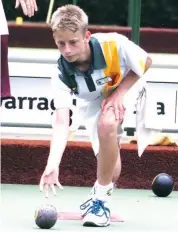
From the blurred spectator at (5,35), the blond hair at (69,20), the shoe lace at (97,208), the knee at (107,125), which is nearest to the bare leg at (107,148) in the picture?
the knee at (107,125)

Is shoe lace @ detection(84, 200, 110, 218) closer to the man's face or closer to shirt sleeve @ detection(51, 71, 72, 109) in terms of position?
shirt sleeve @ detection(51, 71, 72, 109)

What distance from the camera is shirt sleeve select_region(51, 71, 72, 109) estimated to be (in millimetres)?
5863

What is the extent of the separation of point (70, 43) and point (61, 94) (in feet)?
1.47

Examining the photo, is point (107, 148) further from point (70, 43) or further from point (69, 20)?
point (69, 20)

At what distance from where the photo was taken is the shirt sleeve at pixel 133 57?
5.87 meters

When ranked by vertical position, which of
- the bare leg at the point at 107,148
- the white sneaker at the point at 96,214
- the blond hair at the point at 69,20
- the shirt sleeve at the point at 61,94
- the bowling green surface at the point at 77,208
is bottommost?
the bowling green surface at the point at 77,208

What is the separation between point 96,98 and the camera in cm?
612

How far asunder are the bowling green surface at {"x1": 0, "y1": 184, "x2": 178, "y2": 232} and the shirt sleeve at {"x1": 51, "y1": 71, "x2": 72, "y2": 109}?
2.08ft

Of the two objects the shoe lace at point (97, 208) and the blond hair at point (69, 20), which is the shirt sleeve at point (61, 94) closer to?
the blond hair at point (69, 20)

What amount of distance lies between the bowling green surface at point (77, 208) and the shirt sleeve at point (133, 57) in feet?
2.72

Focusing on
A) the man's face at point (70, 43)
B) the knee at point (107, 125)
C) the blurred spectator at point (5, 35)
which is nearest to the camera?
the blurred spectator at point (5, 35)

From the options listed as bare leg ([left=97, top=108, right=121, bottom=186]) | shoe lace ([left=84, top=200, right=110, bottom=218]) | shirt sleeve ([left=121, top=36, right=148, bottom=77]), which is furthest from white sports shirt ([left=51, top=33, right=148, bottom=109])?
shoe lace ([left=84, top=200, right=110, bottom=218])

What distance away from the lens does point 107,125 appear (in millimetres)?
5723


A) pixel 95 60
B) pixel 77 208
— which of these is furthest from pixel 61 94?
pixel 77 208
